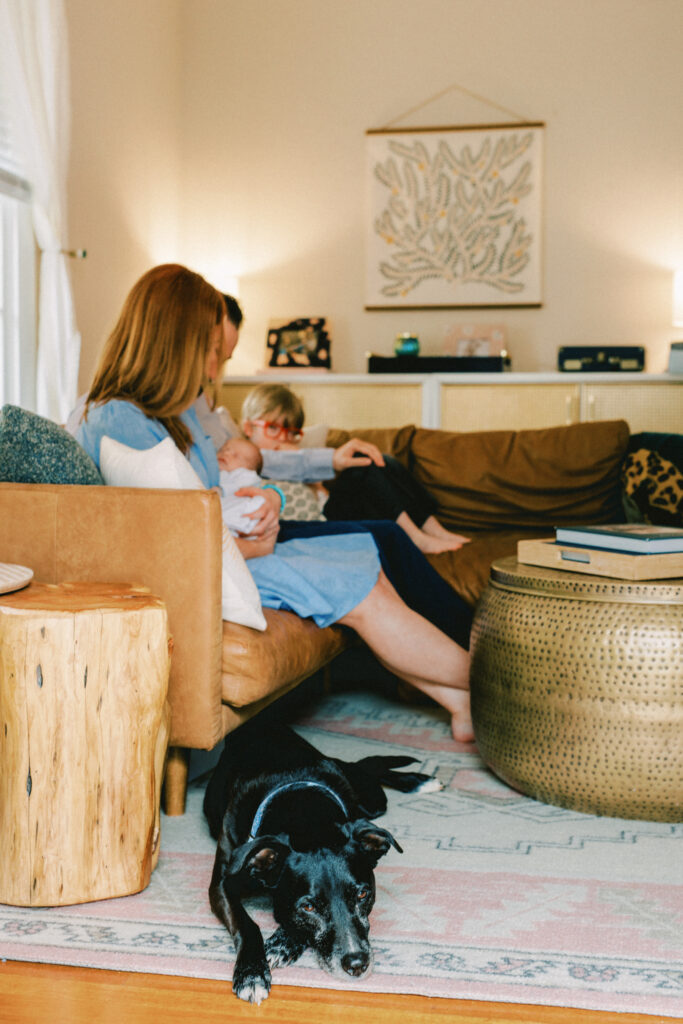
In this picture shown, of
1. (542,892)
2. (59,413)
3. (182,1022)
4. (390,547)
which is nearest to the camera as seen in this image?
(182,1022)

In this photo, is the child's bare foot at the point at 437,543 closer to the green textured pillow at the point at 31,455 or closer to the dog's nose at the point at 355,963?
the green textured pillow at the point at 31,455

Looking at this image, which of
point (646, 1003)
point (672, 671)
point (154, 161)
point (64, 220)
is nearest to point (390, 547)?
point (672, 671)

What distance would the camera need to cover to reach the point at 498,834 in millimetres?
1834

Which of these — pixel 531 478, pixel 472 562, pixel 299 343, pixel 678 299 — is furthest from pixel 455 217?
pixel 472 562

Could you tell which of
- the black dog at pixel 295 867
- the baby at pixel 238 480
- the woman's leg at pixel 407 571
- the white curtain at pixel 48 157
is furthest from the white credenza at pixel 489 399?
the black dog at pixel 295 867

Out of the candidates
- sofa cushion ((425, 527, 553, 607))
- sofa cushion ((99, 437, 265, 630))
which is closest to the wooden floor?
sofa cushion ((99, 437, 265, 630))

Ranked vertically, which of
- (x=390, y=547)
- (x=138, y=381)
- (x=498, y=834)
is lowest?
(x=498, y=834)

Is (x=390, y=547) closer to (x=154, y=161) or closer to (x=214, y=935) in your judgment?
(x=214, y=935)

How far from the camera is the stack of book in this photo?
74.9 inches

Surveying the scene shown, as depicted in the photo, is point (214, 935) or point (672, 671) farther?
point (672, 671)

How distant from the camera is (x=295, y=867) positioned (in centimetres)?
135

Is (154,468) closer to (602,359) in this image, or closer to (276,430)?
(276,430)

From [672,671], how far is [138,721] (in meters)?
0.98

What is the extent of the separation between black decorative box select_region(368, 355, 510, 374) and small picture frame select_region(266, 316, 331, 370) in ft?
1.26
